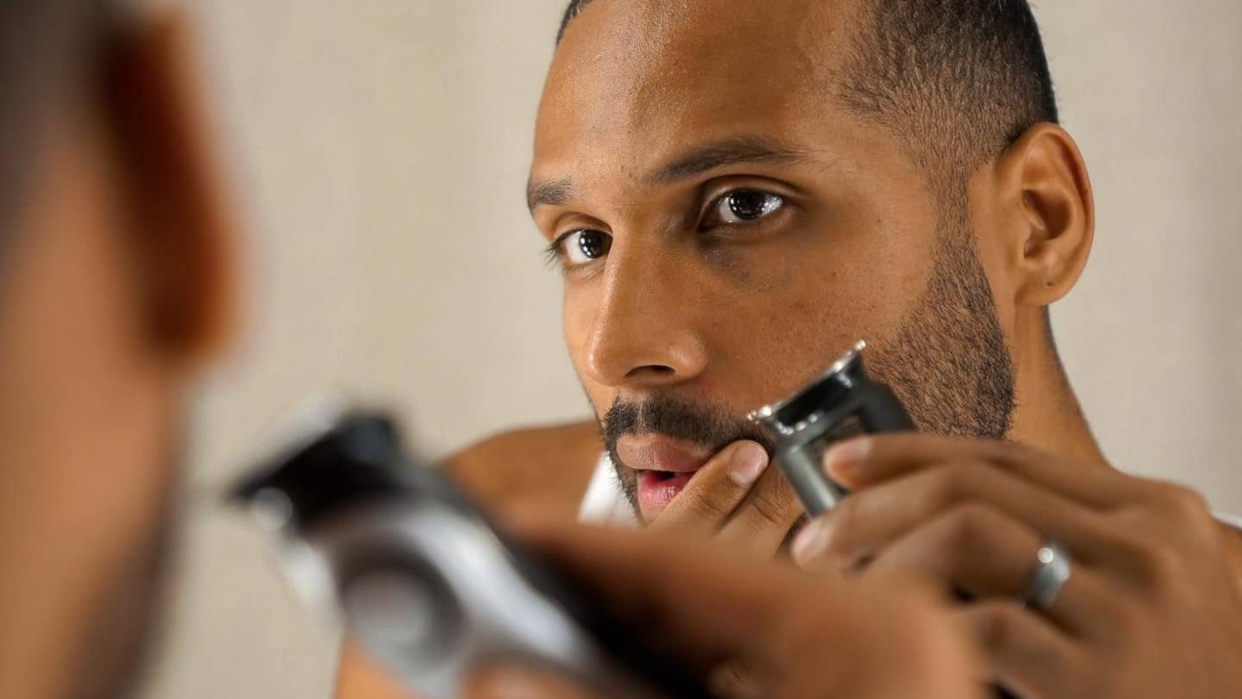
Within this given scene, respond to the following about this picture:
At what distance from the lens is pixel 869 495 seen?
55 centimetres

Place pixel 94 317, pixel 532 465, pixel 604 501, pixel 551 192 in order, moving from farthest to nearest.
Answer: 1. pixel 532 465
2. pixel 604 501
3. pixel 551 192
4. pixel 94 317

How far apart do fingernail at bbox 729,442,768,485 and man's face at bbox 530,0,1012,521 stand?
1 cm

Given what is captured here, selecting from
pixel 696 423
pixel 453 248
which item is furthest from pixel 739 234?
pixel 453 248

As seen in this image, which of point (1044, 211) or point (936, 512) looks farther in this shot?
point (1044, 211)

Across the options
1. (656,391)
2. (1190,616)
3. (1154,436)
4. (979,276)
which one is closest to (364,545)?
(1190,616)

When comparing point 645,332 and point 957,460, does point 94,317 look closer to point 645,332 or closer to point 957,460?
point 957,460

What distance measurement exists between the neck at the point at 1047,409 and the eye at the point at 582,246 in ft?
1.06

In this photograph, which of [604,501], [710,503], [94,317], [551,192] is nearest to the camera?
[94,317]

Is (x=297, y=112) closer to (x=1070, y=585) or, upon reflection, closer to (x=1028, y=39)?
(x=1028, y=39)

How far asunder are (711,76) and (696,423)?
0.77 feet

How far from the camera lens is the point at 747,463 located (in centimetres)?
86

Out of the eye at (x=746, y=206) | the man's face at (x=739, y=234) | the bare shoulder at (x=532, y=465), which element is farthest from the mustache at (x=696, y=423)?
the bare shoulder at (x=532, y=465)

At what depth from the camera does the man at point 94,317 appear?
22 cm

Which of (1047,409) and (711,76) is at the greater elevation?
(711,76)
